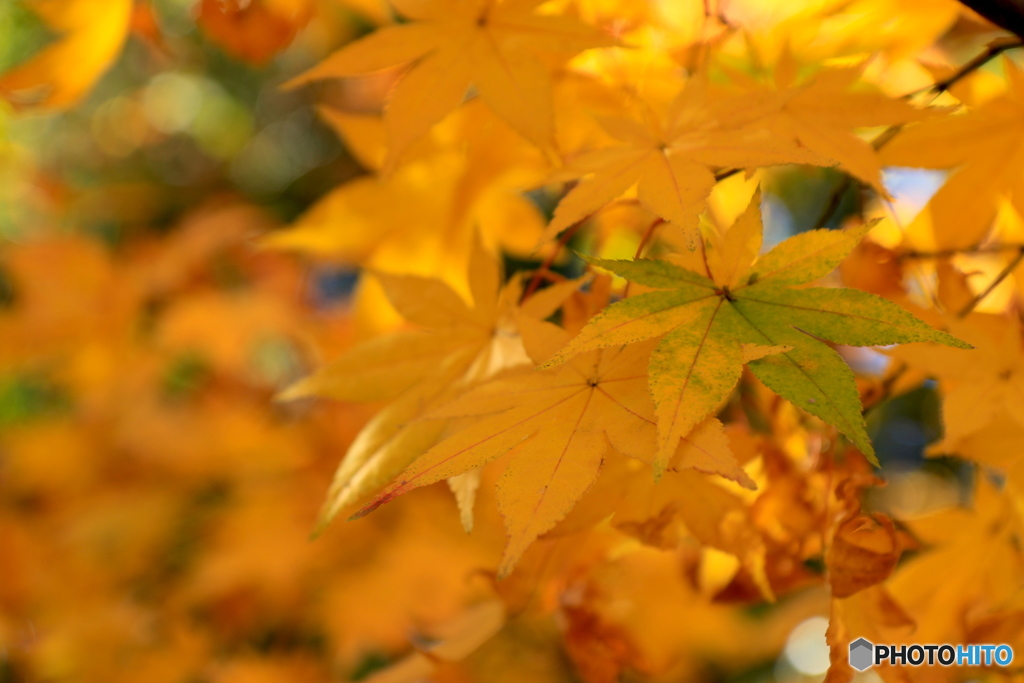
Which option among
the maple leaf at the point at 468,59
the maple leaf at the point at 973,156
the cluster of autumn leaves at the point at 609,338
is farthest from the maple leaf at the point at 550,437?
the maple leaf at the point at 973,156

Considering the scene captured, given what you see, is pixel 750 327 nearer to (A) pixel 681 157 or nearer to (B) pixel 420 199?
(A) pixel 681 157

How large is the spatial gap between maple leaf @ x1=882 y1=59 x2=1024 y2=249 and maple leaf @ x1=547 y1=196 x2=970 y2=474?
0.20m

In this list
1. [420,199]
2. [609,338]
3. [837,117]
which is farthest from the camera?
[420,199]

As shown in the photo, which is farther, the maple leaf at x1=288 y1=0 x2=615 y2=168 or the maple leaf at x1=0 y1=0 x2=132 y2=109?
the maple leaf at x1=0 y1=0 x2=132 y2=109

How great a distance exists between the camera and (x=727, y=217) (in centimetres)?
82

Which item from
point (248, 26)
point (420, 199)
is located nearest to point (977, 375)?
point (420, 199)

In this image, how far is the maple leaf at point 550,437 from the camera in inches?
12.7

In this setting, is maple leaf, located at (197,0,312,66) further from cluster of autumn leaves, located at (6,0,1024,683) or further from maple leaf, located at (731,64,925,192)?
maple leaf, located at (731,64,925,192)

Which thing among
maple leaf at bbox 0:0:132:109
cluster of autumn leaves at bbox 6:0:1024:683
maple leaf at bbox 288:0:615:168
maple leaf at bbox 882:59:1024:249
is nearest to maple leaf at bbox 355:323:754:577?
cluster of autumn leaves at bbox 6:0:1024:683

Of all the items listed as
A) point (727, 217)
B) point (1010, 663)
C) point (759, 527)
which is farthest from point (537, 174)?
point (1010, 663)

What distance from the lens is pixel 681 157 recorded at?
40cm

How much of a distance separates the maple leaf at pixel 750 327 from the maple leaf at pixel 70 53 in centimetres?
55

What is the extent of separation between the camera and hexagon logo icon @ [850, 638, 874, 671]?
0.54 meters

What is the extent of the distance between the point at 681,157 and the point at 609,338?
128 millimetres
